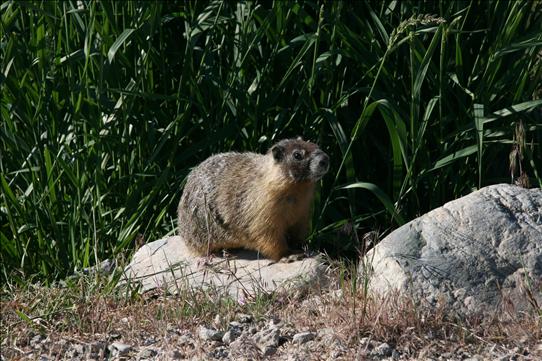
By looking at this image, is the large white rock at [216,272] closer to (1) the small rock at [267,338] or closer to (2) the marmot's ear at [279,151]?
(1) the small rock at [267,338]

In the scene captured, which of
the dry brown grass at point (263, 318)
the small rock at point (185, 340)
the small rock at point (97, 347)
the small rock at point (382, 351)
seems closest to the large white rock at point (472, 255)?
the dry brown grass at point (263, 318)

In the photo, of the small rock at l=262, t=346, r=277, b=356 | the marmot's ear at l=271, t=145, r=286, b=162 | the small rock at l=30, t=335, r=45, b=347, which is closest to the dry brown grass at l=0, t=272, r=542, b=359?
the small rock at l=30, t=335, r=45, b=347

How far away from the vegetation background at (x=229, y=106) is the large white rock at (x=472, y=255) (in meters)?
0.65

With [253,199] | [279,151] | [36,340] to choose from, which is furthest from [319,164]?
[36,340]

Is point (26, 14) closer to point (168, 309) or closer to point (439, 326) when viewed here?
point (168, 309)

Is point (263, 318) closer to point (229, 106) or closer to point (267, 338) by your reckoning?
point (267, 338)

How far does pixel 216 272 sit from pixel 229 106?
3.80 feet

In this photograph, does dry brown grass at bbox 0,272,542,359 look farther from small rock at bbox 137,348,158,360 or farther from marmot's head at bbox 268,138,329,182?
marmot's head at bbox 268,138,329,182

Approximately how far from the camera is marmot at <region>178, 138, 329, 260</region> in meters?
5.36

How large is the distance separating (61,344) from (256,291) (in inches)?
40.1

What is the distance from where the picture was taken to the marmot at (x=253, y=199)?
5.36 metres

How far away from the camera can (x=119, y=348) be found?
4.35m

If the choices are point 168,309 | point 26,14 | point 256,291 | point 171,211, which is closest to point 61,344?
point 168,309

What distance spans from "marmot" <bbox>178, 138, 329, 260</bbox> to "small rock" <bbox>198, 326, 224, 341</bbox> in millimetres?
996
